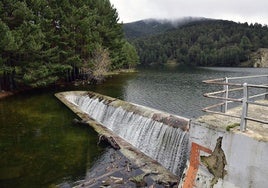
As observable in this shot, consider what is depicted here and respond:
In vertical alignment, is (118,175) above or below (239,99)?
below

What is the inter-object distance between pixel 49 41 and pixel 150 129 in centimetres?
Answer: 2525

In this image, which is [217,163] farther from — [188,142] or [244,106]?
[188,142]

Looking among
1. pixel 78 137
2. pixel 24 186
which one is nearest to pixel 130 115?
pixel 78 137

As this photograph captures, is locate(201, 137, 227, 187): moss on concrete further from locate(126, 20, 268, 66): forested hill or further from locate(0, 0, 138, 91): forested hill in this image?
locate(126, 20, 268, 66): forested hill

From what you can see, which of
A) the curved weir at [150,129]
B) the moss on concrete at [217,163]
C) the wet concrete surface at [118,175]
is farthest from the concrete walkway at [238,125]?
the curved weir at [150,129]

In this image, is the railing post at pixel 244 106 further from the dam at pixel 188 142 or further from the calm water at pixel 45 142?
the calm water at pixel 45 142

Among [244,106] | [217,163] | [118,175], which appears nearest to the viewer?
[244,106]

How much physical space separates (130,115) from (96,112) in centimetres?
525

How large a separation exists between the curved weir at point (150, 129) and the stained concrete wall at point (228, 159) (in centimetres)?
505

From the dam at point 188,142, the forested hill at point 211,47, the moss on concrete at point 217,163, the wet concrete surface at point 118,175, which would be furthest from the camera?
the forested hill at point 211,47

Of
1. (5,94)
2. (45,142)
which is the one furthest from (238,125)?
(5,94)

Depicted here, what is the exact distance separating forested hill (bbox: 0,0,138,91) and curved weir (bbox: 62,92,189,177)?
12.6 metres

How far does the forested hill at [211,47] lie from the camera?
145 metres

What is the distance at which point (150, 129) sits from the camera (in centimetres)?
1669
